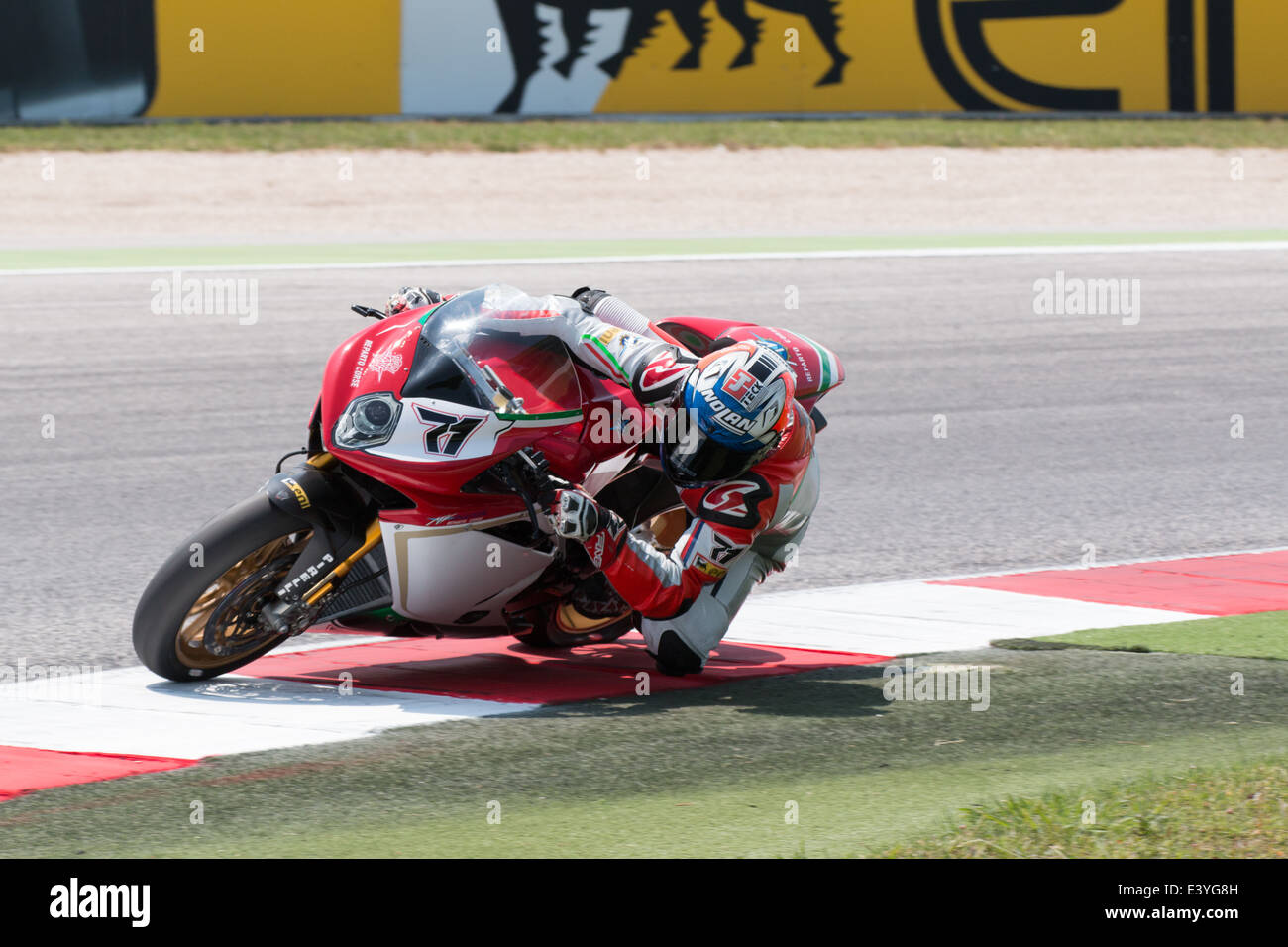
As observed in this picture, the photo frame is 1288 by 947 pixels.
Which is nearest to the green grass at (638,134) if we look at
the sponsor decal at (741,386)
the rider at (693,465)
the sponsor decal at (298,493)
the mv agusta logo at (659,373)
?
the sponsor decal at (298,493)

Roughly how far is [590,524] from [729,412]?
1.79 feet

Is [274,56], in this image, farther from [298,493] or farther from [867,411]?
[298,493]

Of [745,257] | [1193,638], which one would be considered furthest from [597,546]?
[745,257]

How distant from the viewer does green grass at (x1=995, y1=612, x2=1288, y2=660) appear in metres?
6.92

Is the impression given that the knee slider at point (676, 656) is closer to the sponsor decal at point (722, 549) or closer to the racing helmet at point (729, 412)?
the sponsor decal at point (722, 549)

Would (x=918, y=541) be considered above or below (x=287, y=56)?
below

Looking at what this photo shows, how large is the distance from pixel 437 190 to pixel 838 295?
8.16m

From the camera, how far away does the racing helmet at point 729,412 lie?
5.88 metres

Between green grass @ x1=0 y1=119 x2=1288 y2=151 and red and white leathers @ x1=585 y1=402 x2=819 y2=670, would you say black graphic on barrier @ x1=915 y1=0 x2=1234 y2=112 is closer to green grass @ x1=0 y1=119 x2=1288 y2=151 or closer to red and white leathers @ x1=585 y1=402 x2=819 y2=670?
green grass @ x1=0 y1=119 x2=1288 y2=151

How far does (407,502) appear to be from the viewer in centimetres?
611
